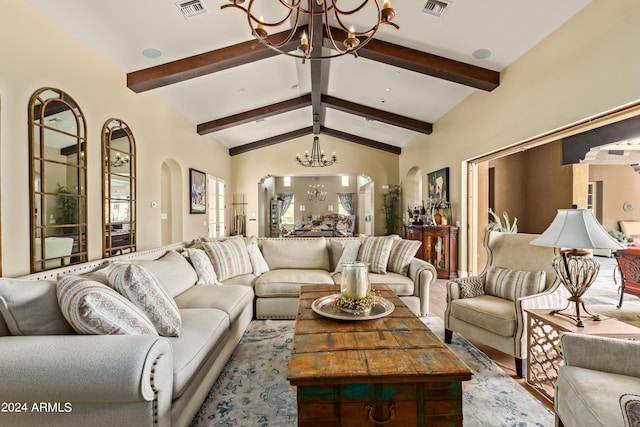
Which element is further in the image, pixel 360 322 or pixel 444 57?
pixel 444 57

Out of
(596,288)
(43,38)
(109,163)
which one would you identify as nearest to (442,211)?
(596,288)

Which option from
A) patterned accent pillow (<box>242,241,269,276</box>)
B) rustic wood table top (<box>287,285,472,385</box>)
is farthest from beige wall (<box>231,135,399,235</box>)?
rustic wood table top (<box>287,285,472,385</box>)

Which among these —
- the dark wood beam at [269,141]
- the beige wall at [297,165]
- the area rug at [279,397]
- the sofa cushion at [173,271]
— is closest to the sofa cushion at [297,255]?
the sofa cushion at [173,271]

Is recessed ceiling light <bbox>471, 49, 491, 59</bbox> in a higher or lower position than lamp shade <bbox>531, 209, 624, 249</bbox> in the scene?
higher

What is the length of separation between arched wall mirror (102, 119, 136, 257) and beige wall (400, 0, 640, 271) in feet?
15.8

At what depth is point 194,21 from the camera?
124 inches

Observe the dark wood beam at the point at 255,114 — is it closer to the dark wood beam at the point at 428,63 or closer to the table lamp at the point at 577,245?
the dark wood beam at the point at 428,63

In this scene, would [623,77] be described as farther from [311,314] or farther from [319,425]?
[319,425]

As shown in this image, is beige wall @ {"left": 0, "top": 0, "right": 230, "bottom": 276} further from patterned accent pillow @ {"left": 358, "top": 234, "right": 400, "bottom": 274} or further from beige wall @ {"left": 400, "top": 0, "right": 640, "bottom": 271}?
beige wall @ {"left": 400, "top": 0, "right": 640, "bottom": 271}

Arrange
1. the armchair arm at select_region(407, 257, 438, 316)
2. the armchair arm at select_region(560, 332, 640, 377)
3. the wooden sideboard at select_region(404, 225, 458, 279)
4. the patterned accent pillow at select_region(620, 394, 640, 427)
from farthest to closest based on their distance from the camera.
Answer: the wooden sideboard at select_region(404, 225, 458, 279) → the armchair arm at select_region(407, 257, 438, 316) → the armchair arm at select_region(560, 332, 640, 377) → the patterned accent pillow at select_region(620, 394, 640, 427)

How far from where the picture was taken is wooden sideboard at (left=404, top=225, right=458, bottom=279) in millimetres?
5426

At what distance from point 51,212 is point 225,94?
10.8 ft

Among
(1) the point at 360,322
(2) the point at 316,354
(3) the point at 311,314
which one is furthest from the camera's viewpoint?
(3) the point at 311,314

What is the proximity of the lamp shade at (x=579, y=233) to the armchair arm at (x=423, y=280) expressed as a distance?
4.46 feet
